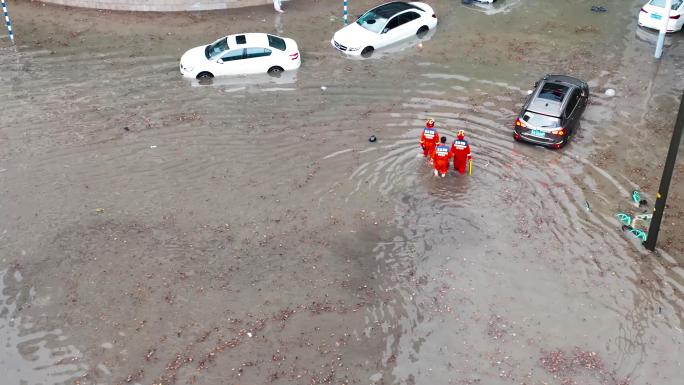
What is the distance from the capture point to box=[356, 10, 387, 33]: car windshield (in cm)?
2334

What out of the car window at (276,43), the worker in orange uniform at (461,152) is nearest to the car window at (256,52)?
the car window at (276,43)

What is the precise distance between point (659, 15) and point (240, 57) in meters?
15.5

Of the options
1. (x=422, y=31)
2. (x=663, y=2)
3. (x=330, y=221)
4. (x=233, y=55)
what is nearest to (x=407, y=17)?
(x=422, y=31)

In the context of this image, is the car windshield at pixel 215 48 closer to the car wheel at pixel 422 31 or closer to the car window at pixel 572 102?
the car wheel at pixel 422 31

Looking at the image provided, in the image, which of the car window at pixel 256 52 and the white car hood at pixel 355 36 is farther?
the white car hood at pixel 355 36

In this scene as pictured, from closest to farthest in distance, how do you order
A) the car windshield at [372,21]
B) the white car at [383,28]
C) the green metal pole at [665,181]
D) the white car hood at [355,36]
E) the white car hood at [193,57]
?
the green metal pole at [665,181], the white car hood at [193,57], the white car hood at [355,36], the white car at [383,28], the car windshield at [372,21]

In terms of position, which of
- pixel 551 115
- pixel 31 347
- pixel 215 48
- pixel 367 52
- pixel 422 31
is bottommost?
pixel 31 347

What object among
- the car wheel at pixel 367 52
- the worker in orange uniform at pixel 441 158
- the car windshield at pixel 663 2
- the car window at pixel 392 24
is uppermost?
the car window at pixel 392 24

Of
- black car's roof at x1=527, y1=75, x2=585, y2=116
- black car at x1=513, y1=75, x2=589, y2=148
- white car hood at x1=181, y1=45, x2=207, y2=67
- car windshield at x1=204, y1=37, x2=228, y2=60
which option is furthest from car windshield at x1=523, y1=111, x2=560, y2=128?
white car hood at x1=181, y1=45, x2=207, y2=67

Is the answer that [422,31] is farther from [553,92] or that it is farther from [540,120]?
[540,120]

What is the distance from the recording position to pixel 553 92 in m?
18.6

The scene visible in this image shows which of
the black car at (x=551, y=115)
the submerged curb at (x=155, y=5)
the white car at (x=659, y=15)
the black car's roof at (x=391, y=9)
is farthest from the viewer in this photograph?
the submerged curb at (x=155, y=5)

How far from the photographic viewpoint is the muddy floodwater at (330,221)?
12641 mm

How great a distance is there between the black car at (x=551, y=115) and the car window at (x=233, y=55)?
9.20 meters
